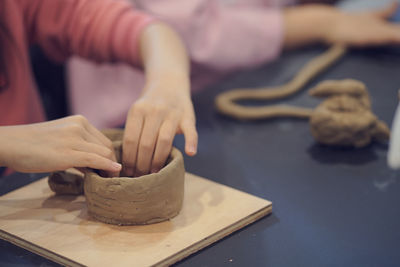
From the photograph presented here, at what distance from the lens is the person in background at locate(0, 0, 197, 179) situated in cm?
69

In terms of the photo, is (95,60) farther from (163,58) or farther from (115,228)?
(115,228)

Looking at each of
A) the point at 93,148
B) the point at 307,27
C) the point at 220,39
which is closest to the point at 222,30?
the point at 220,39

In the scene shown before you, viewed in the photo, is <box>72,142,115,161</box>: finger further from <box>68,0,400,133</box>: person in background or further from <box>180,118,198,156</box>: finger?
<box>68,0,400,133</box>: person in background

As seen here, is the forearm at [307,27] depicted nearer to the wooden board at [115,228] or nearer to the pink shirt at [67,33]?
the pink shirt at [67,33]

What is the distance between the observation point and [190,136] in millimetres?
776

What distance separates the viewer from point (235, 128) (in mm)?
1053

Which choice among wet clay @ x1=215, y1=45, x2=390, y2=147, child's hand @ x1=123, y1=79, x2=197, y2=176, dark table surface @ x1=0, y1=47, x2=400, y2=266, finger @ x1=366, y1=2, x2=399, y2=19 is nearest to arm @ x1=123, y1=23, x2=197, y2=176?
child's hand @ x1=123, y1=79, x2=197, y2=176

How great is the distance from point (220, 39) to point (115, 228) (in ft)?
2.61

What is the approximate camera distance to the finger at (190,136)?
0.75 metres

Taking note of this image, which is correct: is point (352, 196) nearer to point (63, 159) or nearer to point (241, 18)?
point (63, 159)

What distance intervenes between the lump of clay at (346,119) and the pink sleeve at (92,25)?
0.39 meters

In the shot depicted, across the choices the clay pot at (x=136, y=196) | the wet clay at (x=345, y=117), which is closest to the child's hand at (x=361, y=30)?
the wet clay at (x=345, y=117)

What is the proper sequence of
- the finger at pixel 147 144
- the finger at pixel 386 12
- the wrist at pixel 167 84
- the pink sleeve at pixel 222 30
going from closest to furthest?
the finger at pixel 147 144
the wrist at pixel 167 84
the pink sleeve at pixel 222 30
the finger at pixel 386 12

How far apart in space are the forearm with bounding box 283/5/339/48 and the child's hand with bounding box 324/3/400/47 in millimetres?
14
